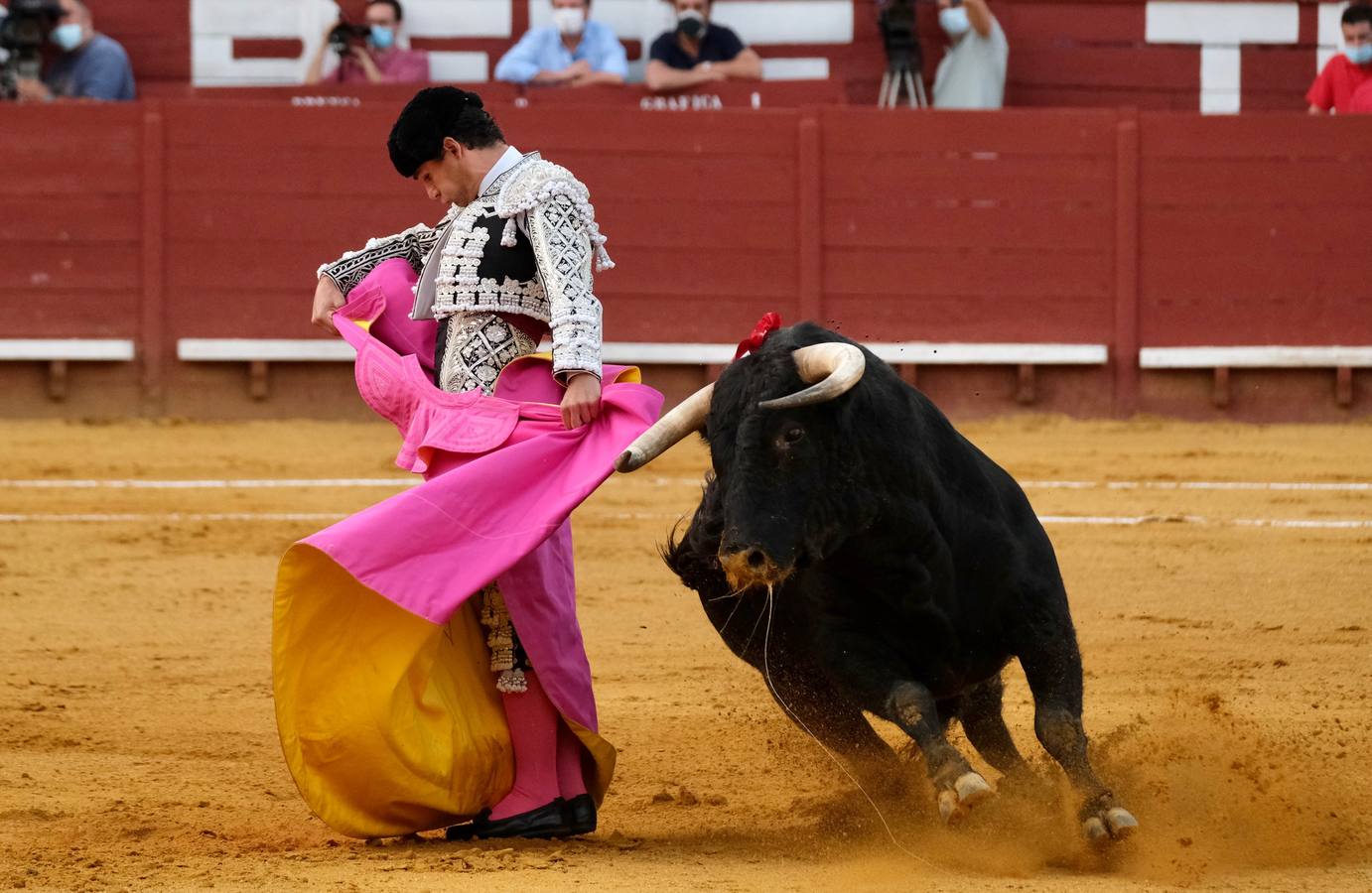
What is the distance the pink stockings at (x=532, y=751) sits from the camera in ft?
10.6

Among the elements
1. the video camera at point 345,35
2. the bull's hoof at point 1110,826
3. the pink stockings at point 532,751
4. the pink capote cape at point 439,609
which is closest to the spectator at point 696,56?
the video camera at point 345,35

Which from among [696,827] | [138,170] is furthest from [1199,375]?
[696,827]

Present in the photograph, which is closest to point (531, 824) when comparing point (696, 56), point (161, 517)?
point (161, 517)

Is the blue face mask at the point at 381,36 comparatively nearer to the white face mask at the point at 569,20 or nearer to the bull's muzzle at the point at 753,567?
the white face mask at the point at 569,20

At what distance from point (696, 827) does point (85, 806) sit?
3.43ft

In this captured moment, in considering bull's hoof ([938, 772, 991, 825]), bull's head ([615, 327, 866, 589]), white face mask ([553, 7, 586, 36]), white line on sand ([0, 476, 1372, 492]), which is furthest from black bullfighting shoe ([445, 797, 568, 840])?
white face mask ([553, 7, 586, 36])

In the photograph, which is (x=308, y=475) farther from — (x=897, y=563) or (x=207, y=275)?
(x=897, y=563)

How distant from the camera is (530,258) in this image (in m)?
3.21

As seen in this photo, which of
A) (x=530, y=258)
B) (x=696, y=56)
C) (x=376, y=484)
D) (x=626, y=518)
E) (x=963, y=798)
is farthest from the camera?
(x=696, y=56)

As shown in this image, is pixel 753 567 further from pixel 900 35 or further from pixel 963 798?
pixel 900 35

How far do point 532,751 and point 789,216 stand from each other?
19.4 ft

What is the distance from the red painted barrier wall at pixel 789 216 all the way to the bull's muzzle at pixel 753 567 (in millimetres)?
6078

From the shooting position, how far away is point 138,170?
887 cm

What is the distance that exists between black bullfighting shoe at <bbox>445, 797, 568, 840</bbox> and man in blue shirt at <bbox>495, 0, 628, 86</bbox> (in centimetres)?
608
